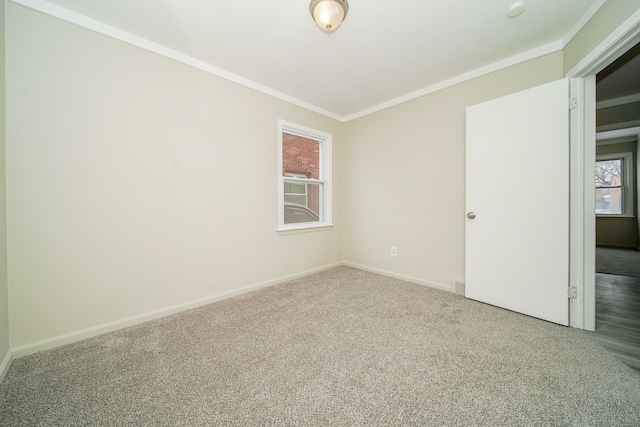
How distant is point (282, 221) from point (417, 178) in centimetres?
184

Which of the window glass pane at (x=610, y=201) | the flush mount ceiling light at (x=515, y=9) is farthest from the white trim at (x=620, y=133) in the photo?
the flush mount ceiling light at (x=515, y=9)

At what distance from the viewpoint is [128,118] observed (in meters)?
1.95

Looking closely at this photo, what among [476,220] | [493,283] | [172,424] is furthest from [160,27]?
[493,283]

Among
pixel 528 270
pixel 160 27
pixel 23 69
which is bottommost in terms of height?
A: pixel 528 270

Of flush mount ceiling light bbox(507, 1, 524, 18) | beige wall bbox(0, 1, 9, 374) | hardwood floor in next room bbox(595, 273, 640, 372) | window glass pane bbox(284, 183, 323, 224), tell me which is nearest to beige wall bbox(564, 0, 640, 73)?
flush mount ceiling light bbox(507, 1, 524, 18)

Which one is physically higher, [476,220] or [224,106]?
[224,106]

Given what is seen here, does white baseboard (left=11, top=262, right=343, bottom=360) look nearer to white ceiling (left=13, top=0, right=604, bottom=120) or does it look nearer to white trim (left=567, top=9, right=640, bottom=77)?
white ceiling (left=13, top=0, right=604, bottom=120)

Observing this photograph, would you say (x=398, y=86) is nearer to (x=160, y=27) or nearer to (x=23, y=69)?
(x=160, y=27)

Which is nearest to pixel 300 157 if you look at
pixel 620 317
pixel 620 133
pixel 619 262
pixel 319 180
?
pixel 319 180

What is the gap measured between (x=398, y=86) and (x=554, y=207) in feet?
6.68

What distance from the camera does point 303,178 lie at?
340 cm

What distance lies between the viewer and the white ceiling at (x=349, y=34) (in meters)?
1.69

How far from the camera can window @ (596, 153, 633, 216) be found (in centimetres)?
528

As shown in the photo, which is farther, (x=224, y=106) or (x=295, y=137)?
(x=295, y=137)
